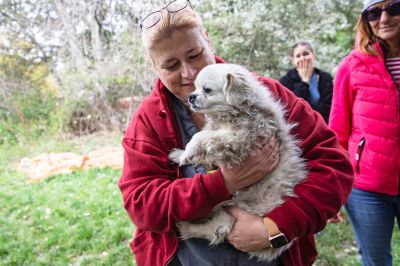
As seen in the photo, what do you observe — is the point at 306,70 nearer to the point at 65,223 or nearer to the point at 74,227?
the point at 74,227

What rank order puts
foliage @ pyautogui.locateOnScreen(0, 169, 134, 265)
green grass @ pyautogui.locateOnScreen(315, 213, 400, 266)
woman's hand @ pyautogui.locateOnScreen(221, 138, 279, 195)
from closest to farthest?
1. woman's hand @ pyautogui.locateOnScreen(221, 138, 279, 195)
2. green grass @ pyautogui.locateOnScreen(315, 213, 400, 266)
3. foliage @ pyautogui.locateOnScreen(0, 169, 134, 265)

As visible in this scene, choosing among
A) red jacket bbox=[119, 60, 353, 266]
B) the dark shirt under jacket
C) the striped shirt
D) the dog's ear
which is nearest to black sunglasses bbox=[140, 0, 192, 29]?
red jacket bbox=[119, 60, 353, 266]

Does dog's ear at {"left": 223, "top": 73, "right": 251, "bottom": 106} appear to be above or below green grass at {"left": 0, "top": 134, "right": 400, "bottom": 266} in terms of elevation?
above

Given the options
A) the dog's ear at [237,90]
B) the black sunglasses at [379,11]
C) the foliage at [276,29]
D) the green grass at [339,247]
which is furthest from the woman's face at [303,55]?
the dog's ear at [237,90]

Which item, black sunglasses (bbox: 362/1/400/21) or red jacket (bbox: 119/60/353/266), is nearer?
red jacket (bbox: 119/60/353/266)

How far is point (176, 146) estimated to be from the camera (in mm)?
1915

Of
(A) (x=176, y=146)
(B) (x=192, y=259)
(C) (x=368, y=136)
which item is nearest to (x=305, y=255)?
(B) (x=192, y=259)

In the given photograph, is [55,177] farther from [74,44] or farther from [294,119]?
[294,119]

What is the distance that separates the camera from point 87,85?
1167 centimetres

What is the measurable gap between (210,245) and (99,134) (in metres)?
10.6

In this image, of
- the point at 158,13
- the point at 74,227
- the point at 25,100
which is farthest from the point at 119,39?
the point at 158,13

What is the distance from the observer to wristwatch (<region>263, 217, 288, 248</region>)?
5.63ft

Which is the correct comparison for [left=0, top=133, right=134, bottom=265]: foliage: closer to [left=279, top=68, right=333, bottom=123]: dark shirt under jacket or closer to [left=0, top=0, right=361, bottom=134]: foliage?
[left=279, top=68, right=333, bottom=123]: dark shirt under jacket

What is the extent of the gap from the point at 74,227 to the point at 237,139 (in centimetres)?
431
